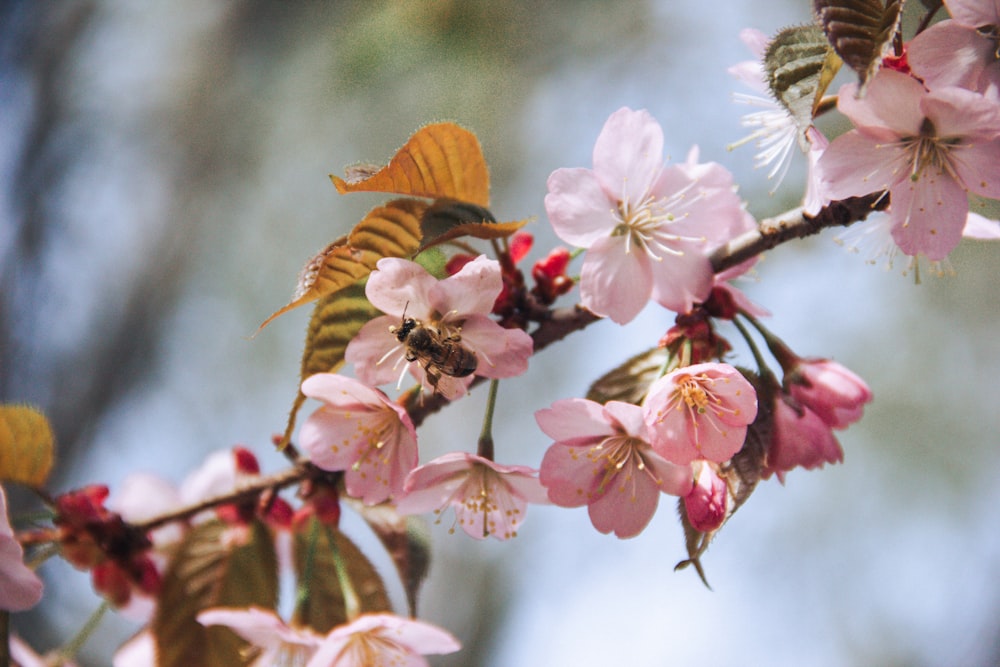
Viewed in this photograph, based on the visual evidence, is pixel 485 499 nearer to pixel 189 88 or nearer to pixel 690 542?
pixel 690 542

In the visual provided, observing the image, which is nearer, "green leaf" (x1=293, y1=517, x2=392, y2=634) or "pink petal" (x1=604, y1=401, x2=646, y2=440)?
"pink petal" (x1=604, y1=401, x2=646, y2=440)

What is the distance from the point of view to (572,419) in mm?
644

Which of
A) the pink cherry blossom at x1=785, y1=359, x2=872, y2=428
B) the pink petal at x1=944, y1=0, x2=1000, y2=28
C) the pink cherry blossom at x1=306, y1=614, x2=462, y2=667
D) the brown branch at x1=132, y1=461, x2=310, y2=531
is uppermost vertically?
the pink petal at x1=944, y1=0, x2=1000, y2=28

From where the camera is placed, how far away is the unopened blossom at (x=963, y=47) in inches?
21.2

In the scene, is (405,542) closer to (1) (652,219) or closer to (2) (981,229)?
(1) (652,219)

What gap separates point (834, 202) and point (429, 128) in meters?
0.34

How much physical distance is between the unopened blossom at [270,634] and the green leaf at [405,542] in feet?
0.34

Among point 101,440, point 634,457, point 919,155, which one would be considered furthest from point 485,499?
point 101,440

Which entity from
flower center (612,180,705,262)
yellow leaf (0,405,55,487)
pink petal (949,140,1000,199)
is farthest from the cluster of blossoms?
yellow leaf (0,405,55,487)

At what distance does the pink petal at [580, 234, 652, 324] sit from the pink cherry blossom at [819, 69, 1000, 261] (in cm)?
17

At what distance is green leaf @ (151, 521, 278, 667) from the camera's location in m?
0.81

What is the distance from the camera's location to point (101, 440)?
3.02 m

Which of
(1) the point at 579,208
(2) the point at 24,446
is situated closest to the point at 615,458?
(1) the point at 579,208

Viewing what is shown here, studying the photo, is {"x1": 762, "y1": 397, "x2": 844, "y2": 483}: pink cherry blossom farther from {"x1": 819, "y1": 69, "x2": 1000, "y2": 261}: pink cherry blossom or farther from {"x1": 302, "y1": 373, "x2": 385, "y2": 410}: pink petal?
{"x1": 302, "y1": 373, "x2": 385, "y2": 410}: pink petal
